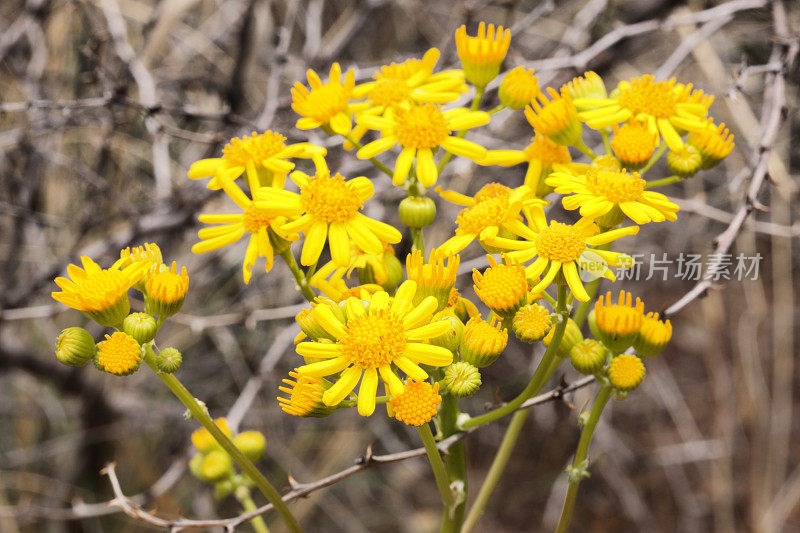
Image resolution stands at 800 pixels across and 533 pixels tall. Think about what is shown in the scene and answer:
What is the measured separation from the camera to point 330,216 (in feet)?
4.00

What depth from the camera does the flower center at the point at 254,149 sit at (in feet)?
4.31

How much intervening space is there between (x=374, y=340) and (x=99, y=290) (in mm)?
475

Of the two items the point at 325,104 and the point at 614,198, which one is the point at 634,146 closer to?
the point at 614,198

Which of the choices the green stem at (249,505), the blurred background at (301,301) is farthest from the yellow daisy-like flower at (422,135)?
the blurred background at (301,301)

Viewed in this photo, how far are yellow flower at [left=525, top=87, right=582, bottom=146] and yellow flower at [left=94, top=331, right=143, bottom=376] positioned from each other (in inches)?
34.9

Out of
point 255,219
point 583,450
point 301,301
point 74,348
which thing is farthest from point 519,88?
point 301,301

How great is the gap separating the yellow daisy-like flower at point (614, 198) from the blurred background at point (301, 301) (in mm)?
1255

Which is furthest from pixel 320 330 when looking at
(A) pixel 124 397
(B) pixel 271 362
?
(A) pixel 124 397

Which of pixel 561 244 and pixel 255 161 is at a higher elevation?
pixel 255 161

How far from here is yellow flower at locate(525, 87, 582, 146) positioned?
4.56 feet

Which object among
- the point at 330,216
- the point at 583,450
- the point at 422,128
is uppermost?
the point at 422,128

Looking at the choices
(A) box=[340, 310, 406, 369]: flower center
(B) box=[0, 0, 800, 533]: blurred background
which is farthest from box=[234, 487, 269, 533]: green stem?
(B) box=[0, 0, 800, 533]: blurred background

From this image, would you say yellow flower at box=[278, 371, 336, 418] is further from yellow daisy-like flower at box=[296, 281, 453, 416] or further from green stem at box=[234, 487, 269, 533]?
green stem at box=[234, 487, 269, 533]

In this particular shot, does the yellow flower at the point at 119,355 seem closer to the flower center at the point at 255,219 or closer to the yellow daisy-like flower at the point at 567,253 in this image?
the flower center at the point at 255,219
